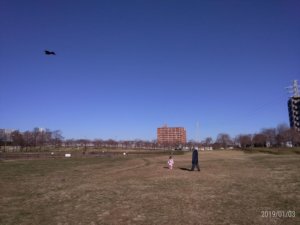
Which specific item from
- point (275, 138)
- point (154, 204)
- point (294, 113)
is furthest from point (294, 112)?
point (154, 204)

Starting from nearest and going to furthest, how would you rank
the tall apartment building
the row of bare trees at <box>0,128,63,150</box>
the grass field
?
the grass field < the row of bare trees at <box>0,128,63,150</box> < the tall apartment building

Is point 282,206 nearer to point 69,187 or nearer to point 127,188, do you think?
point 127,188

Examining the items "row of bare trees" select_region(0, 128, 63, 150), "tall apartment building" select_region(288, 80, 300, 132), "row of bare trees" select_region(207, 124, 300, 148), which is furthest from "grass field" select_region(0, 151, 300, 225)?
"tall apartment building" select_region(288, 80, 300, 132)

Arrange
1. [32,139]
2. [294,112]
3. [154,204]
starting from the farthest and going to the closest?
[294,112]
[32,139]
[154,204]

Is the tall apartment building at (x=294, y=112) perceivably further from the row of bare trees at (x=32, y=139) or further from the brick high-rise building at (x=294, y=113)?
the row of bare trees at (x=32, y=139)

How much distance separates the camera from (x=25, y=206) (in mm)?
11203

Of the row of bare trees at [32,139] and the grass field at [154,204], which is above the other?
the row of bare trees at [32,139]

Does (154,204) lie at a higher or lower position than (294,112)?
lower

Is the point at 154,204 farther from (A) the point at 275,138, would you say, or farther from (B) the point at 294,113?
(B) the point at 294,113

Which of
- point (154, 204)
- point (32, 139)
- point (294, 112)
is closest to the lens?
point (154, 204)

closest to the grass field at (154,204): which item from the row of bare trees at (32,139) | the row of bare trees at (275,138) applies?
the row of bare trees at (32,139)

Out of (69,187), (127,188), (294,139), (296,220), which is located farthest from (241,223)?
(294,139)

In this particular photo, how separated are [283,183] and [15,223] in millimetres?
13384

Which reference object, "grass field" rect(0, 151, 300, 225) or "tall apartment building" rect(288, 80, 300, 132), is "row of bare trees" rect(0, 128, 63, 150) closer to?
"grass field" rect(0, 151, 300, 225)
